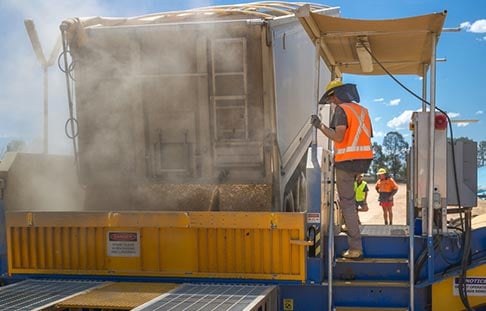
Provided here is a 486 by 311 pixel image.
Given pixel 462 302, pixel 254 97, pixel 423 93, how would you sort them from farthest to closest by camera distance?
pixel 423 93
pixel 254 97
pixel 462 302

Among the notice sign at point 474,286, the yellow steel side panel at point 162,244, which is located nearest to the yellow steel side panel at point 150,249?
the yellow steel side panel at point 162,244

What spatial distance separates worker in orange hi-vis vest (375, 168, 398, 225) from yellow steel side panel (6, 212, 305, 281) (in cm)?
774

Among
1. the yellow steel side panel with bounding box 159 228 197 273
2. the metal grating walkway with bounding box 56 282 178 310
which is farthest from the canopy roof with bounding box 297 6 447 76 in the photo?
the metal grating walkway with bounding box 56 282 178 310

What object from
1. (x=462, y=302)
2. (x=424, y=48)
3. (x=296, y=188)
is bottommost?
(x=462, y=302)

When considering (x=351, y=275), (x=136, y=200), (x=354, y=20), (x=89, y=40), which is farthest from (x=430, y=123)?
(x=89, y=40)

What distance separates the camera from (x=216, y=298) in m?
4.07

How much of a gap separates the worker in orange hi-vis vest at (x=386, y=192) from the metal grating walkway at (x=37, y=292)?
830 cm

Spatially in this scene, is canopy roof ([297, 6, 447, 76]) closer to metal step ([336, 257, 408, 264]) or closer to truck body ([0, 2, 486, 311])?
truck body ([0, 2, 486, 311])

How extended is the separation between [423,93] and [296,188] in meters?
1.81

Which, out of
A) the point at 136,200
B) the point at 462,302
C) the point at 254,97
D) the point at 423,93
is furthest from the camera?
the point at 423,93

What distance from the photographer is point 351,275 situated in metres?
4.61

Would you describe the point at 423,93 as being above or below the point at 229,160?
above

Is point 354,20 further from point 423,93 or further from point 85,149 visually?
point 85,149

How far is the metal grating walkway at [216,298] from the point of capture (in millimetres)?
3830
